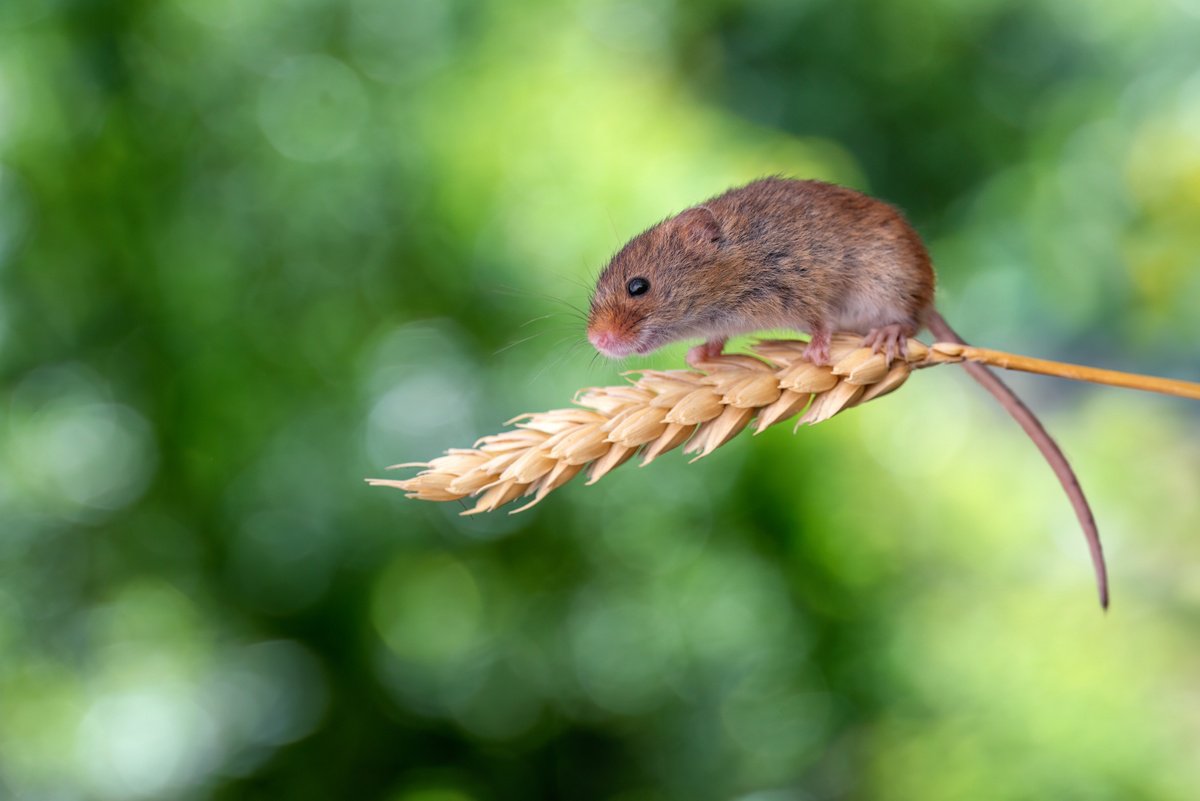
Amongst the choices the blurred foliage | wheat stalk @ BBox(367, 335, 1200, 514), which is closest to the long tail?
wheat stalk @ BBox(367, 335, 1200, 514)

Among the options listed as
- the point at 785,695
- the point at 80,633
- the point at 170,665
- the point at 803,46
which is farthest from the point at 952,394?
the point at 80,633

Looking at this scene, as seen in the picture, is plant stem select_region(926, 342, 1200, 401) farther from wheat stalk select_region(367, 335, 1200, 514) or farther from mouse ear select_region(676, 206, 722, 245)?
mouse ear select_region(676, 206, 722, 245)

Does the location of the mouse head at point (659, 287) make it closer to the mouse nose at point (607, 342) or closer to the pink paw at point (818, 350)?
the mouse nose at point (607, 342)

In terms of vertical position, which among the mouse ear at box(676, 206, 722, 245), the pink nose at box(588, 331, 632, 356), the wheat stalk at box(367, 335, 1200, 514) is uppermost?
the mouse ear at box(676, 206, 722, 245)

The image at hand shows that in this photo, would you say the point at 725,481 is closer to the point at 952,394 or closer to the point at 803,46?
the point at 952,394

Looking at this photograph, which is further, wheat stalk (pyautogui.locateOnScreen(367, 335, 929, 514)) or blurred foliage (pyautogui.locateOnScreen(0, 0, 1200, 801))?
blurred foliage (pyautogui.locateOnScreen(0, 0, 1200, 801))

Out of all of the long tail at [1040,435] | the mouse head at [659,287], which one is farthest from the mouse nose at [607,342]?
the long tail at [1040,435]

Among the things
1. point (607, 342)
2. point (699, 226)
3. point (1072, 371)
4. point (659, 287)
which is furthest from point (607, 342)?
point (1072, 371)

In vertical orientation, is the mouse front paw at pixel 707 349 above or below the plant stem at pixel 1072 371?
above

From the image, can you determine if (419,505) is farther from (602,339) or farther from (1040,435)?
(1040,435)
